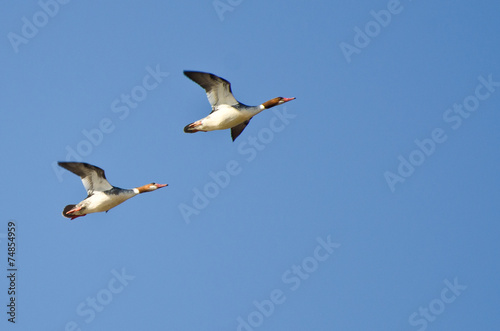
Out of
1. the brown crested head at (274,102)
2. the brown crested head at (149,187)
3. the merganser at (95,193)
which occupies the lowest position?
the brown crested head at (274,102)

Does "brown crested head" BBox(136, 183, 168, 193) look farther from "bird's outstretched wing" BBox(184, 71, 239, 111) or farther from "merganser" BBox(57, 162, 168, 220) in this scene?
"bird's outstretched wing" BBox(184, 71, 239, 111)

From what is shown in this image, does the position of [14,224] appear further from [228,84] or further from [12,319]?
[228,84]

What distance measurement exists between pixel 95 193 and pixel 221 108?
4629 mm

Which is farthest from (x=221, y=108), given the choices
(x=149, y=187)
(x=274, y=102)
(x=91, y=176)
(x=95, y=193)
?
(x=95, y=193)

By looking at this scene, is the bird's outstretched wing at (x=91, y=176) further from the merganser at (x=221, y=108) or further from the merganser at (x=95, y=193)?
the merganser at (x=221, y=108)

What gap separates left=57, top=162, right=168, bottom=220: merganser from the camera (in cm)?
2866

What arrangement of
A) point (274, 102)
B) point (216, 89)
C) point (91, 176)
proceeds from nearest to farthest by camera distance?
point (91, 176), point (216, 89), point (274, 102)

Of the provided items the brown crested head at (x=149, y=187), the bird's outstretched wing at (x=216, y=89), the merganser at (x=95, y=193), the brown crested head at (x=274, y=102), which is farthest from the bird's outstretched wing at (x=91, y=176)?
the brown crested head at (x=274, y=102)

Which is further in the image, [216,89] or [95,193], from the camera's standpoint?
[216,89]

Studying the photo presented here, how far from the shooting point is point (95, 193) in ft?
94.7

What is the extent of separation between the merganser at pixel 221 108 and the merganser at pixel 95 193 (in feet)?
9.38

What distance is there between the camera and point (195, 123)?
29375 mm

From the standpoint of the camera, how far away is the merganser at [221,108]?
96.1ft

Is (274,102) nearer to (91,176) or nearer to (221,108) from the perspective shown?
(221,108)
